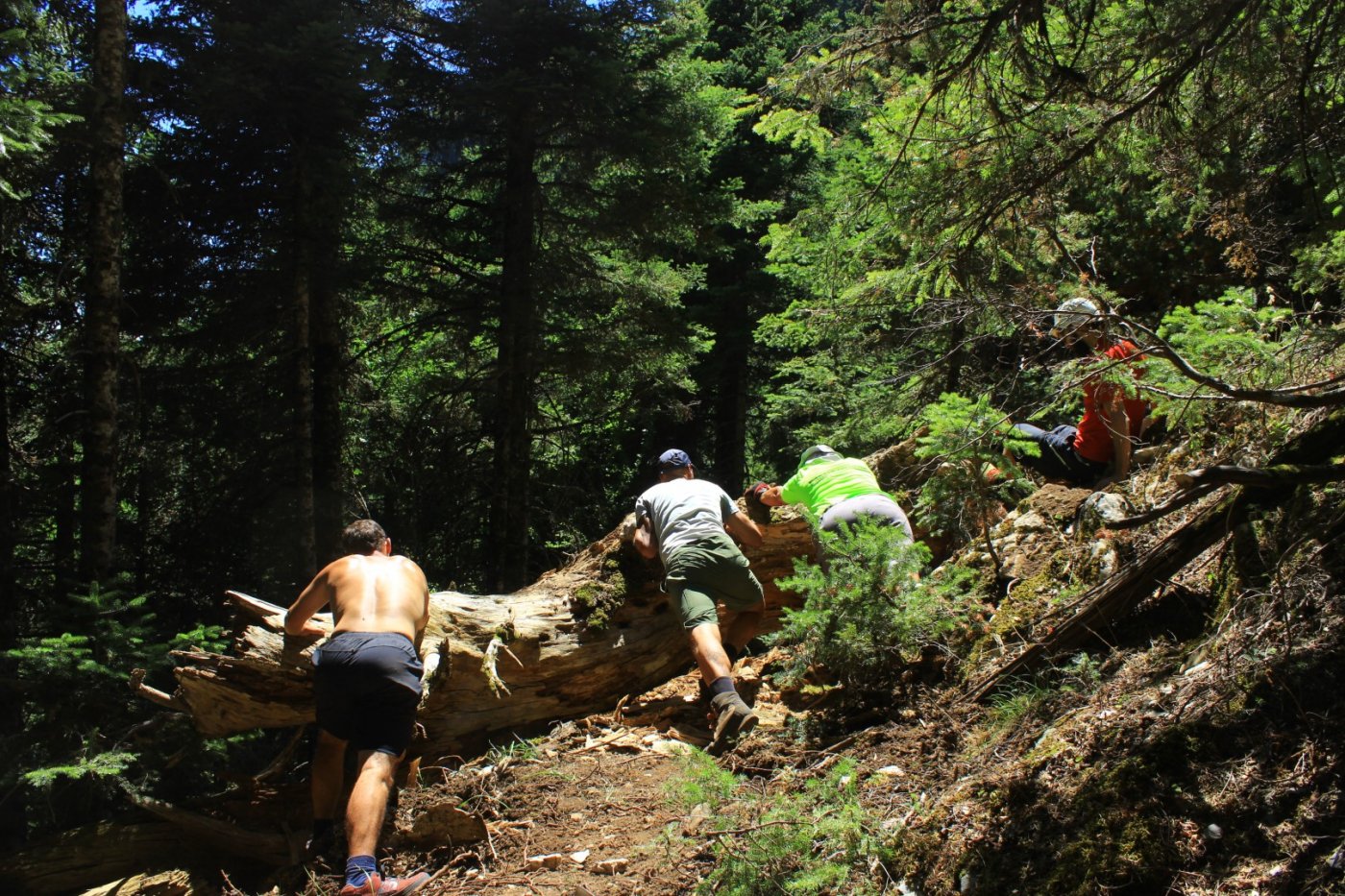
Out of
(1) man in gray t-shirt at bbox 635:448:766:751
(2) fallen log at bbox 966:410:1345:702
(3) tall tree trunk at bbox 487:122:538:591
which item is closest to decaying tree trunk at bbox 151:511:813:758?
(1) man in gray t-shirt at bbox 635:448:766:751

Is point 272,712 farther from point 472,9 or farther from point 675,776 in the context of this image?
point 472,9

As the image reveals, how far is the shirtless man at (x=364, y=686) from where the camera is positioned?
4594 mm

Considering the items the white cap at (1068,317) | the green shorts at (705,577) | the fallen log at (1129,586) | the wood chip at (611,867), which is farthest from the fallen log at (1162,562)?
the wood chip at (611,867)

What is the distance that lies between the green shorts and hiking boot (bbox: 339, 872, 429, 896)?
7.43 feet

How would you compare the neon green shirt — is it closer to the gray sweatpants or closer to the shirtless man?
the gray sweatpants

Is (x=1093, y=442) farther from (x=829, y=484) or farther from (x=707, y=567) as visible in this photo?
(x=707, y=567)

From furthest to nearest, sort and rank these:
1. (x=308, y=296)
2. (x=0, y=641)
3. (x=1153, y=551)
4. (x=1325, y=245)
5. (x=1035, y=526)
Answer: (x=308, y=296), (x=0, y=641), (x=1035, y=526), (x=1325, y=245), (x=1153, y=551)

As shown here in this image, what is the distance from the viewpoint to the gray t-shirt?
6285mm

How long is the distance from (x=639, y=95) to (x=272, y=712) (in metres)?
9.73

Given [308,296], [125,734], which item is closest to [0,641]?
[125,734]

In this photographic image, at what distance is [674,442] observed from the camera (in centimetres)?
1872

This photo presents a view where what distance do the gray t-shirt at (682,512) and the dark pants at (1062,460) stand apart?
2.44 m

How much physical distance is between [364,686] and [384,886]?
3.50ft

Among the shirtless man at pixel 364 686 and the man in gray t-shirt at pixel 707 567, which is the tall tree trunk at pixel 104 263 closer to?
the shirtless man at pixel 364 686
